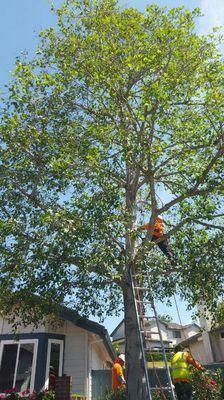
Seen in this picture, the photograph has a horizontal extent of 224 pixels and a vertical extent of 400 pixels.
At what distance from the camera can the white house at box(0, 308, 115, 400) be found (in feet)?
46.7

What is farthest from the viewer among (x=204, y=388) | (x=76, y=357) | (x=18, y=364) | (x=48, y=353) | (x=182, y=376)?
(x=76, y=357)

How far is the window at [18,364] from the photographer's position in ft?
46.4

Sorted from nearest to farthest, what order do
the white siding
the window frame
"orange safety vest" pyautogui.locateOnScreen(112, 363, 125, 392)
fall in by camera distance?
"orange safety vest" pyautogui.locateOnScreen(112, 363, 125, 392) < the window frame < the white siding

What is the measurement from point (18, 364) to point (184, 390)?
770cm

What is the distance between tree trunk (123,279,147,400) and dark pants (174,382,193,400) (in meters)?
0.84

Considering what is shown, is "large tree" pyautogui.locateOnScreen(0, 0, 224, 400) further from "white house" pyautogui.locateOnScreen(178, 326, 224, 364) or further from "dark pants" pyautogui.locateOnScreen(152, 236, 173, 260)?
"white house" pyautogui.locateOnScreen(178, 326, 224, 364)

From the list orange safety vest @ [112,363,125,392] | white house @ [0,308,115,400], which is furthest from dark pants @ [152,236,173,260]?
orange safety vest @ [112,363,125,392]

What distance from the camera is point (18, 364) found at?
14.5 meters

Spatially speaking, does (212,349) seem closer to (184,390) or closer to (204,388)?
(204,388)

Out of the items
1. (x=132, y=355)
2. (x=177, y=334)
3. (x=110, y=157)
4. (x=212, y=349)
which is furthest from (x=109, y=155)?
(x=177, y=334)

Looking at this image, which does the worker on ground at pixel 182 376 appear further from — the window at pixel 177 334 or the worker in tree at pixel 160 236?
the window at pixel 177 334

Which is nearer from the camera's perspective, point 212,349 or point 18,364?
point 18,364

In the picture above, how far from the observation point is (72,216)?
9.70m

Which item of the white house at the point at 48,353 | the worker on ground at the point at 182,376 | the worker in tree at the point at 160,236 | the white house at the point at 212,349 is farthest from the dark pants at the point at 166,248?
the white house at the point at 212,349
